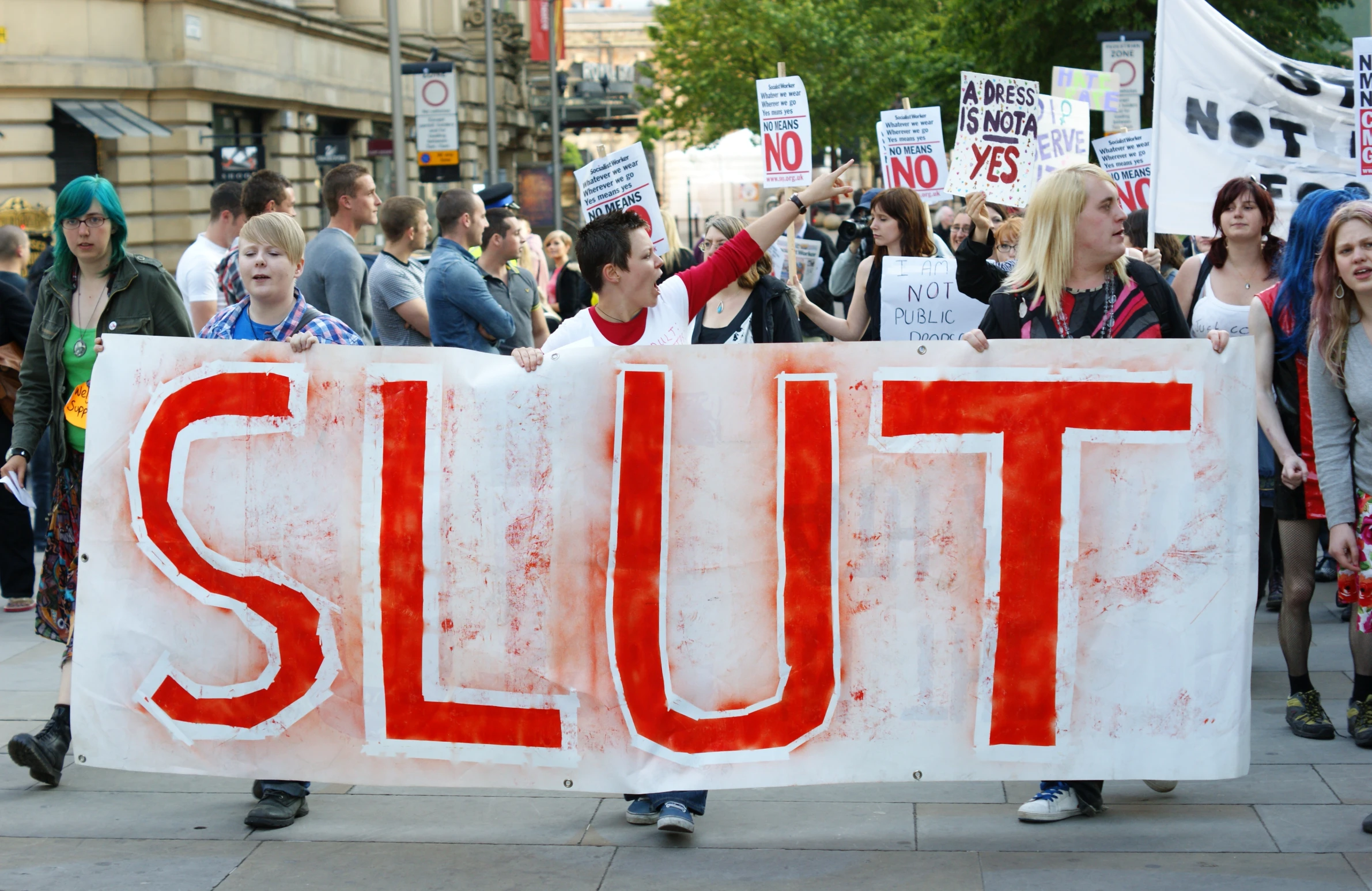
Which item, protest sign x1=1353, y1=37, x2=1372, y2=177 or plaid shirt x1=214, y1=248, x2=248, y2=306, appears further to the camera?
protest sign x1=1353, y1=37, x2=1372, y2=177

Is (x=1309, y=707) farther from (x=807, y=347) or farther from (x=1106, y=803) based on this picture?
(x=807, y=347)

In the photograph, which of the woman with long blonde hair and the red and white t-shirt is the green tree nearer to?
the woman with long blonde hair

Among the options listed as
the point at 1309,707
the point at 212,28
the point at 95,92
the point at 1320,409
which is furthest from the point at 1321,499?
the point at 212,28

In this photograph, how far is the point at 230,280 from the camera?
679 centimetres

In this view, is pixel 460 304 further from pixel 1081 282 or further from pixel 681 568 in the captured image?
pixel 1081 282

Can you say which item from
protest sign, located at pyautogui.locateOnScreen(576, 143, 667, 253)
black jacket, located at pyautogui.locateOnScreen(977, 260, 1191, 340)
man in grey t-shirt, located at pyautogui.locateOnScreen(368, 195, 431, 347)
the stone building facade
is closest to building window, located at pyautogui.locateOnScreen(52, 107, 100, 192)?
the stone building facade

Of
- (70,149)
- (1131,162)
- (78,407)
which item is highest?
(70,149)

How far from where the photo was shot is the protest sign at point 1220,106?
7.75 meters

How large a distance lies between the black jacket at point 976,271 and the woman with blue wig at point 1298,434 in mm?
1106

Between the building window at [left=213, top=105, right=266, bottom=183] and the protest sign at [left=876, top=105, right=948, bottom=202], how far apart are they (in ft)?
52.8

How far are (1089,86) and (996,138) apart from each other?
15.2 feet

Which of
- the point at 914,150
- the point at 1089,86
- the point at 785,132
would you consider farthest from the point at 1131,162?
the point at 1089,86

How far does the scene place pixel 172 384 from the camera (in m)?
4.73

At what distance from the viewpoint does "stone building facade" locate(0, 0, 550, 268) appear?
21500mm
